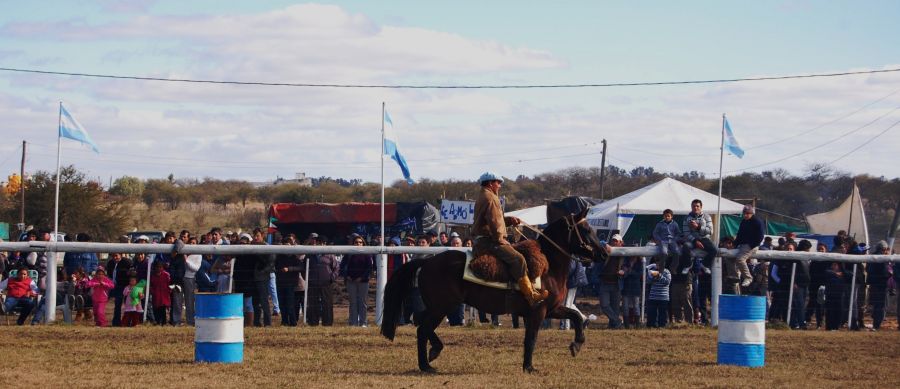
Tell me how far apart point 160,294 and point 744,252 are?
10.4 m

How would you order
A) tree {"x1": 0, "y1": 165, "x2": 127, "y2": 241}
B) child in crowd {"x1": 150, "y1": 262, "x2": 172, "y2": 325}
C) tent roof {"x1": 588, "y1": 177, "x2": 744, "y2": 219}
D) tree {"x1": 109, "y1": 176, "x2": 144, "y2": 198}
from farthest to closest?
tree {"x1": 109, "y1": 176, "x2": 144, "y2": 198} → tree {"x1": 0, "y1": 165, "x2": 127, "y2": 241} → tent roof {"x1": 588, "y1": 177, "x2": 744, "y2": 219} → child in crowd {"x1": 150, "y1": 262, "x2": 172, "y2": 325}

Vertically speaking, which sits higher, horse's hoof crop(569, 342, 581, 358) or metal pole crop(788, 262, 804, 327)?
metal pole crop(788, 262, 804, 327)

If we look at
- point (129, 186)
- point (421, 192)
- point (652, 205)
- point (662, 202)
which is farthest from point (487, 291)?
point (129, 186)

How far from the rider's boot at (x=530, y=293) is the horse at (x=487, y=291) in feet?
0.27

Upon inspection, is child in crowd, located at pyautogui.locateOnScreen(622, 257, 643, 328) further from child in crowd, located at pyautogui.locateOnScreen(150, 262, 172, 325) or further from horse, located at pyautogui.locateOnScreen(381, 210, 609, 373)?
child in crowd, located at pyautogui.locateOnScreen(150, 262, 172, 325)

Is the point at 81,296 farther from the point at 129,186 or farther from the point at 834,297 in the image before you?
the point at 129,186

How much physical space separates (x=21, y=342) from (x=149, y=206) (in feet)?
247

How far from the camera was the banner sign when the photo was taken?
4256 centimetres

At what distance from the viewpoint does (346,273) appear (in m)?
20.4

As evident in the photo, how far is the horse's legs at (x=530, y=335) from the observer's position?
12.8 meters

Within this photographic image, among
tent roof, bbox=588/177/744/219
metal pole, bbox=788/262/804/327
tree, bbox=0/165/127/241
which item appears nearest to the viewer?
metal pole, bbox=788/262/804/327

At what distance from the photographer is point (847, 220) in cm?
4328

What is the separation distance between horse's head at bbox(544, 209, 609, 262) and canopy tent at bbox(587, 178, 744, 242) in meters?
22.8

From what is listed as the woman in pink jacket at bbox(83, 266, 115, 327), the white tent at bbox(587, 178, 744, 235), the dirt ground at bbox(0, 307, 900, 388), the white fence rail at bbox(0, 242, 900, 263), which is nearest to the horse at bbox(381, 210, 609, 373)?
the dirt ground at bbox(0, 307, 900, 388)
